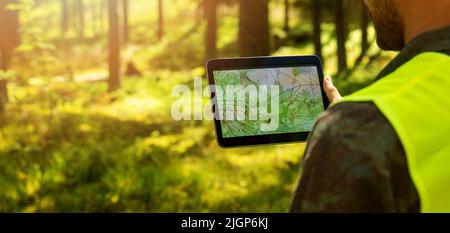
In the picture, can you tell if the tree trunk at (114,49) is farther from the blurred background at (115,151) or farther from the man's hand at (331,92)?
the man's hand at (331,92)

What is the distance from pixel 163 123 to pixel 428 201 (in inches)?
487

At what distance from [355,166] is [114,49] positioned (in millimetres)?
20676

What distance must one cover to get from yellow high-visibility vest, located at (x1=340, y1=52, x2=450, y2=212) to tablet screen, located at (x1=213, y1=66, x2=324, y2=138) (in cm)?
93

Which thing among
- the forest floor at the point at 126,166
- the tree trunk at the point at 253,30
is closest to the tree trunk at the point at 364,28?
the forest floor at the point at 126,166

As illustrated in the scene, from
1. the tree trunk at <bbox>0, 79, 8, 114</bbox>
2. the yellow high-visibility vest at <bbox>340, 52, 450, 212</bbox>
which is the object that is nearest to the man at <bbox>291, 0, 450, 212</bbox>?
the yellow high-visibility vest at <bbox>340, 52, 450, 212</bbox>

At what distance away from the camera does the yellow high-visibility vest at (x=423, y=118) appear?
117 centimetres

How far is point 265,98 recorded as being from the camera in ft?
8.05

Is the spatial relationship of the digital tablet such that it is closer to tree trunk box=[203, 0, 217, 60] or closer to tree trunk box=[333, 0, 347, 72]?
tree trunk box=[333, 0, 347, 72]

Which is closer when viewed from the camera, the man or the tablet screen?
the man

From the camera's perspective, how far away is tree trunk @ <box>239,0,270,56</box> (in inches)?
421

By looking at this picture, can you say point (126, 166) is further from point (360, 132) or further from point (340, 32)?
point (340, 32)
